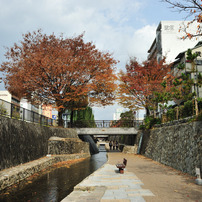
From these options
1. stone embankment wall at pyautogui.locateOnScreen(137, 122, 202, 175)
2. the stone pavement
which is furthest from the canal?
stone embankment wall at pyautogui.locateOnScreen(137, 122, 202, 175)

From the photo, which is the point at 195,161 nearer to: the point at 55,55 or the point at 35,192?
the point at 35,192

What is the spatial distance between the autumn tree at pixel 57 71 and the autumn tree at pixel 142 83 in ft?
7.99

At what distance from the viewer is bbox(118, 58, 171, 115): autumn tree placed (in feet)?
100.0

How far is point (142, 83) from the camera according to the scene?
30797mm

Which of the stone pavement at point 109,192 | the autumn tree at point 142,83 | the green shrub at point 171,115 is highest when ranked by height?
the autumn tree at point 142,83

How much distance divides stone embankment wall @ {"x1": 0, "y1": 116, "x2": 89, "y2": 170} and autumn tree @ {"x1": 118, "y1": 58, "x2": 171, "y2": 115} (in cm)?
1367

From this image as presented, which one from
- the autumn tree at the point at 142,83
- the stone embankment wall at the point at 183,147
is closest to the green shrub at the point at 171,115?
the stone embankment wall at the point at 183,147

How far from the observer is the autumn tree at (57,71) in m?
24.8

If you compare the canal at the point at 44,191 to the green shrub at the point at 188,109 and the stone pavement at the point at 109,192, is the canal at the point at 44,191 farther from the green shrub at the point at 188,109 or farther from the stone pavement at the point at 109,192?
the green shrub at the point at 188,109

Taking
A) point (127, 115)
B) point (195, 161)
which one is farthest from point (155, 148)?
point (127, 115)

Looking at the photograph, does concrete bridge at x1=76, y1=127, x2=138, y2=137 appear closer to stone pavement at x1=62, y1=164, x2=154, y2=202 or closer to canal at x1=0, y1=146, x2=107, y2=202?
canal at x1=0, y1=146, x2=107, y2=202

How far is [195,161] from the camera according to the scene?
11141 millimetres

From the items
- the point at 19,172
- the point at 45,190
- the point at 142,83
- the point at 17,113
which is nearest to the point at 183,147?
the point at 45,190

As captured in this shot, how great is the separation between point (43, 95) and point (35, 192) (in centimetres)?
1898
